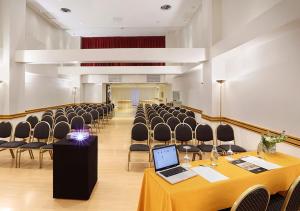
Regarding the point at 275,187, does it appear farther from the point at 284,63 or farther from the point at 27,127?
the point at 27,127

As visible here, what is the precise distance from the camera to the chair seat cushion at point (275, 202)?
8.37ft

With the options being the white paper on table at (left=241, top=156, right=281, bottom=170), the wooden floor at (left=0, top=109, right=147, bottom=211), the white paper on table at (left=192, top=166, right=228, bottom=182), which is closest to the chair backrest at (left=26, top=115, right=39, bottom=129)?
the wooden floor at (left=0, top=109, right=147, bottom=211)

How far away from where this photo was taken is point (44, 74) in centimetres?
1155

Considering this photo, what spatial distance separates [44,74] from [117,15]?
4745mm

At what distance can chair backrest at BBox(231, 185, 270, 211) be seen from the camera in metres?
1.85

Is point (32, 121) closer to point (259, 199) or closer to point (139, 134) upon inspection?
point (139, 134)

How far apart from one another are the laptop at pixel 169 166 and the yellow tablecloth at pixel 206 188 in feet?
0.22

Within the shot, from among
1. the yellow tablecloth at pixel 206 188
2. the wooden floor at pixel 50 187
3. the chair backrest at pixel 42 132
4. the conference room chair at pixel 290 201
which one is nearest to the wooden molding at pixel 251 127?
the yellow tablecloth at pixel 206 188

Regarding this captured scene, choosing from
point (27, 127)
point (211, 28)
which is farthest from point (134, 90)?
point (27, 127)

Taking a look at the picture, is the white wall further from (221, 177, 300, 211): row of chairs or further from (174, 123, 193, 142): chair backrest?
(221, 177, 300, 211): row of chairs

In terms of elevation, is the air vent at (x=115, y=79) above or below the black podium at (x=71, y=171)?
above

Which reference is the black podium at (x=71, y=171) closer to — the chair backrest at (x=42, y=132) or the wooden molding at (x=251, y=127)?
the chair backrest at (x=42, y=132)

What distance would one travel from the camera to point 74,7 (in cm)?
1010

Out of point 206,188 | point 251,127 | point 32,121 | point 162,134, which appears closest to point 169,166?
point 206,188
